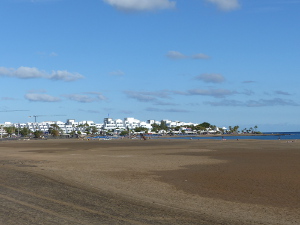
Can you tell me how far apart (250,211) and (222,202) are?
1623mm

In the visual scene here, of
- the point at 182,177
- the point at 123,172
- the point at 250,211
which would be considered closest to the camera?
the point at 250,211

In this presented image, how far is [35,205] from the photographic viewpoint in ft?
40.3

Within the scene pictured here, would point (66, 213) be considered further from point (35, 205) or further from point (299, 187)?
point (299, 187)

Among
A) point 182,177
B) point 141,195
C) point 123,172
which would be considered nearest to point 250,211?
point 141,195

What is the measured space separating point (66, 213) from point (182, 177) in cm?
1022

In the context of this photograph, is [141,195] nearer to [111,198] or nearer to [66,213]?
[111,198]

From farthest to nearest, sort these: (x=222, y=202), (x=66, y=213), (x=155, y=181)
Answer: (x=155, y=181) < (x=222, y=202) < (x=66, y=213)

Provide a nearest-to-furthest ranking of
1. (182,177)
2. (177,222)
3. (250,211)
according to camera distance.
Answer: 1. (177,222)
2. (250,211)
3. (182,177)

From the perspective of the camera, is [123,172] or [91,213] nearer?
[91,213]

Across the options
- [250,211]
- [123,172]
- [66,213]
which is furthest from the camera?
[123,172]

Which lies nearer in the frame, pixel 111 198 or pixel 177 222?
pixel 177 222

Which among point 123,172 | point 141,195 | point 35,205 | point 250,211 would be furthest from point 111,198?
point 123,172

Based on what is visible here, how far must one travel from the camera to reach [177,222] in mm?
10281

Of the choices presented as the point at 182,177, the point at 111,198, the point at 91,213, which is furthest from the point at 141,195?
the point at 182,177
